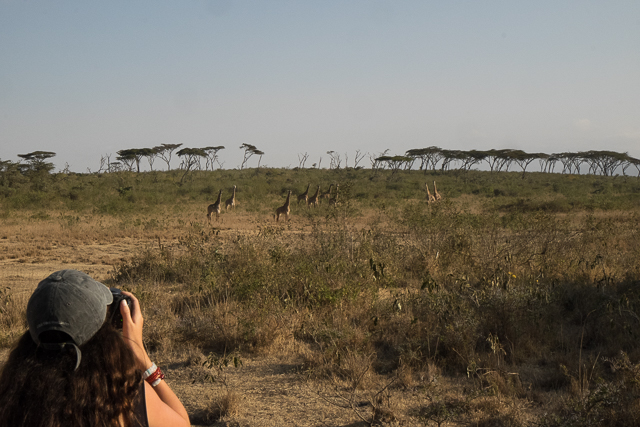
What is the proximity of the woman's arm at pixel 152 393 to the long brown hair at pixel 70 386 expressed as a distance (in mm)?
59

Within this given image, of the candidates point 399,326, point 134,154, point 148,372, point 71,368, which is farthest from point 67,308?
point 134,154

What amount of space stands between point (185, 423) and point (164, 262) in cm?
746

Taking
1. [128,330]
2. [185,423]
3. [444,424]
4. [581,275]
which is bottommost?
[444,424]

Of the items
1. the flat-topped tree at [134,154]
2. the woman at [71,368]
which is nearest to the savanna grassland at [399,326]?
the woman at [71,368]

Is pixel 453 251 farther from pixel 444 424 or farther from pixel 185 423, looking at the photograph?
pixel 185 423

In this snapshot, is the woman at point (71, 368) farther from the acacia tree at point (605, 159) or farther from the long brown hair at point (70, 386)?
the acacia tree at point (605, 159)

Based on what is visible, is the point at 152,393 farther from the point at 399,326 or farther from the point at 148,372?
the point at 399,326

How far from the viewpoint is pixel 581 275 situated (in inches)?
273

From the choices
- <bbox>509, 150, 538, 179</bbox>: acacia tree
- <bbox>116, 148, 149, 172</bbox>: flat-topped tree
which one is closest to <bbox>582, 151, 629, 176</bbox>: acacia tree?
<bbox>509, 150, 538, 179</bbox>: acacia tree

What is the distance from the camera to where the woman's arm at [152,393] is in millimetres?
1356

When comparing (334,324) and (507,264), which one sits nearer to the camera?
(334,324)

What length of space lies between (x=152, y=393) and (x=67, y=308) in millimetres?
357

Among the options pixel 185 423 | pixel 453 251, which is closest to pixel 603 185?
pixel 453 251

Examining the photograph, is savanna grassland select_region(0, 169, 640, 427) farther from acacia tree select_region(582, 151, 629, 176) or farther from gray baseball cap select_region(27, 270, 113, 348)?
acacia tree select_region(582, 151, 629, 176)
